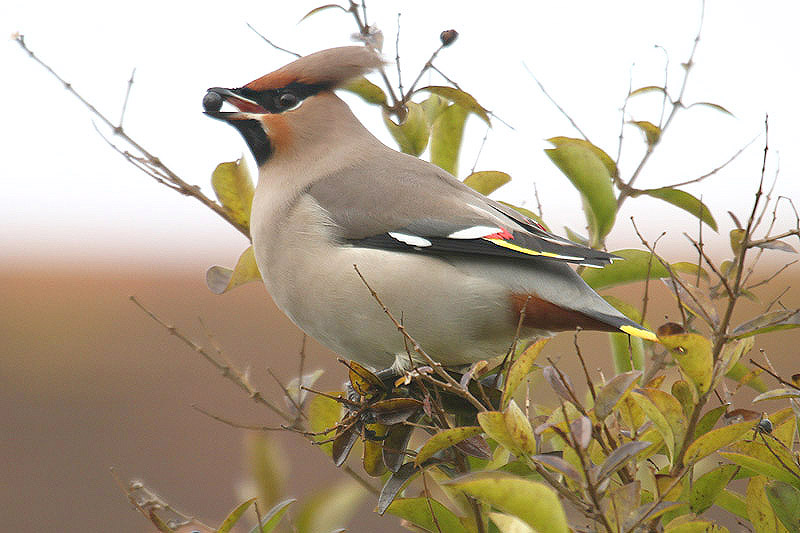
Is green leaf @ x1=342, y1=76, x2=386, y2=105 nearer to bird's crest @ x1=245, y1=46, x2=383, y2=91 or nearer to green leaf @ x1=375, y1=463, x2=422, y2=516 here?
bird's crest @ x1=245, y1=46, x2=383, y2=91

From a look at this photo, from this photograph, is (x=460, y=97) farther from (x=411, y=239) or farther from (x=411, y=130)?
(x=411, y=239)

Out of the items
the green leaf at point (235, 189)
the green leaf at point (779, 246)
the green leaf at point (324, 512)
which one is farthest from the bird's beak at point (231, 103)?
the green leaf at point (779, 246)

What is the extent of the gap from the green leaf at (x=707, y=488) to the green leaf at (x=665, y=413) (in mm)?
180

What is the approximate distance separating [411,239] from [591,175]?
468 mm

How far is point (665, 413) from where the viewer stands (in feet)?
5.37

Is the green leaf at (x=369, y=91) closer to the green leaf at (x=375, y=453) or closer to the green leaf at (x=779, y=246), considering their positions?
the green leaf at (x=375, y=453)

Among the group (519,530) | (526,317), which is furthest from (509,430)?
(526,317)

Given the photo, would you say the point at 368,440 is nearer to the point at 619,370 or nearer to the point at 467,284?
the point at 467,284

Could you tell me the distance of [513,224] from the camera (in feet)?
8.36

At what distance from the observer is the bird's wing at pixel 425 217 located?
2428 millimetres

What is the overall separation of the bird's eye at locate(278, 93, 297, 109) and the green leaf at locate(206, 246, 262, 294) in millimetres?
457

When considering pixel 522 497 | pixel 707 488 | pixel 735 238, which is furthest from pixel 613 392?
pixel 735 238

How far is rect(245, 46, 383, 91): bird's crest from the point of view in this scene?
2.77 m

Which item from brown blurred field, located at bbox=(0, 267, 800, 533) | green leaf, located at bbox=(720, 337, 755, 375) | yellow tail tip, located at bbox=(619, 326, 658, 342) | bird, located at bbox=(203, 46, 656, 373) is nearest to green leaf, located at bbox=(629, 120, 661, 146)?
bird, located at bbox=(203, 46, 656, 373)
